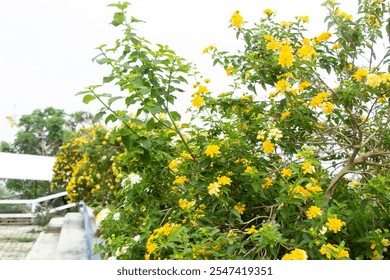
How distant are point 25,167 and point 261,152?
11259 millimetres

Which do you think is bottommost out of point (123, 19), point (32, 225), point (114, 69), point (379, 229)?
point (32, 225)

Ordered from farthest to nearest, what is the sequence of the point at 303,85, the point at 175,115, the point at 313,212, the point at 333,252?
1. the point at 303,85
2. the point at 175,115
3. the point at 313,212
4. the point at 333,252

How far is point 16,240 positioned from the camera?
8.00 meters

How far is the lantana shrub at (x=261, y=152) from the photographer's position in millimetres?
1602

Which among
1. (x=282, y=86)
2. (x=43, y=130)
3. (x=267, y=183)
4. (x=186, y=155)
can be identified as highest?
(x=43, y=130)

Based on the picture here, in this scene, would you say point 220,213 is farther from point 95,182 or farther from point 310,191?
point 95,182

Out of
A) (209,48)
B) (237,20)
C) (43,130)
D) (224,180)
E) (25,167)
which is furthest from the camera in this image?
(43,130)

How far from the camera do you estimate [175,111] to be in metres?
1.78

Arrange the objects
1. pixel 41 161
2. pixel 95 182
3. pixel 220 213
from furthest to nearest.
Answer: pixel 41 161
pixel 95 182
pixel 220 213

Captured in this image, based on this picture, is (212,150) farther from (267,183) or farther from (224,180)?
(267,183)

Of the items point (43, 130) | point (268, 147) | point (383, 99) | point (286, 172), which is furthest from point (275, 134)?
point (43, 130)

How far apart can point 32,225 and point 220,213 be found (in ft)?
30.4

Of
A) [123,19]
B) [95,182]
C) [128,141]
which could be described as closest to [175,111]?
[128,141]

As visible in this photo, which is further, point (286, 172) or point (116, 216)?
point (116, 216)
